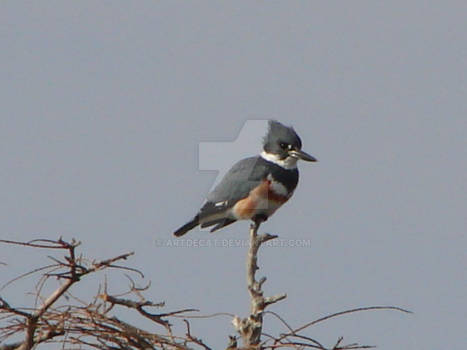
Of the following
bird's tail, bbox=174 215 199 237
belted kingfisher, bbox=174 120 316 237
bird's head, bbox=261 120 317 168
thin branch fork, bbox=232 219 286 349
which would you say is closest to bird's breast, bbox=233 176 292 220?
belted kingfisher, bbox=174 120 316 237

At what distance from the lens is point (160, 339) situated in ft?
16.2

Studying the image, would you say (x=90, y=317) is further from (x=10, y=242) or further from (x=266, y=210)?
(x=266, y=210)

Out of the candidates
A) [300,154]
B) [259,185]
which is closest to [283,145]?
[300,154]

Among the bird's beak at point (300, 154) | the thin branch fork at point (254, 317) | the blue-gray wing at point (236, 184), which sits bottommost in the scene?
the thin branch fork at point (254, 317)

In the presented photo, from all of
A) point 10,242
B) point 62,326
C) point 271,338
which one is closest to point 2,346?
point 62,326

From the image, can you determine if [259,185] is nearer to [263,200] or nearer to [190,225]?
[263,200]

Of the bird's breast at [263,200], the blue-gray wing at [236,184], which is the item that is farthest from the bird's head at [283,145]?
the bird's breast at [263,200]

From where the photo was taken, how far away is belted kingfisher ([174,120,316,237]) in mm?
8188

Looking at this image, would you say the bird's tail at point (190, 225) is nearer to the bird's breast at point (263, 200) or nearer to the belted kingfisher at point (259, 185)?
the belted kingfisher at point (259, 185)

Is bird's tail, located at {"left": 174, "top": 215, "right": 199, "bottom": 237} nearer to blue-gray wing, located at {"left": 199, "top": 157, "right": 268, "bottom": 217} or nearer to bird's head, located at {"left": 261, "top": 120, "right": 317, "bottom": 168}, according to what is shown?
blue-gray wing, located at {"left": 199, "top": 157, "right": 268, "bottom": 217}

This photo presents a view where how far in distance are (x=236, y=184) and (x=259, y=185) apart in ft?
0.69

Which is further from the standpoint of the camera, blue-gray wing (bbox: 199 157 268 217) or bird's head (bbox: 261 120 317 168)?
bird's head (bbox: 261 120 317 168)

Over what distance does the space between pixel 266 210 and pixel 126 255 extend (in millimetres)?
3924

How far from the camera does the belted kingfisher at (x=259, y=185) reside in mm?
8188
